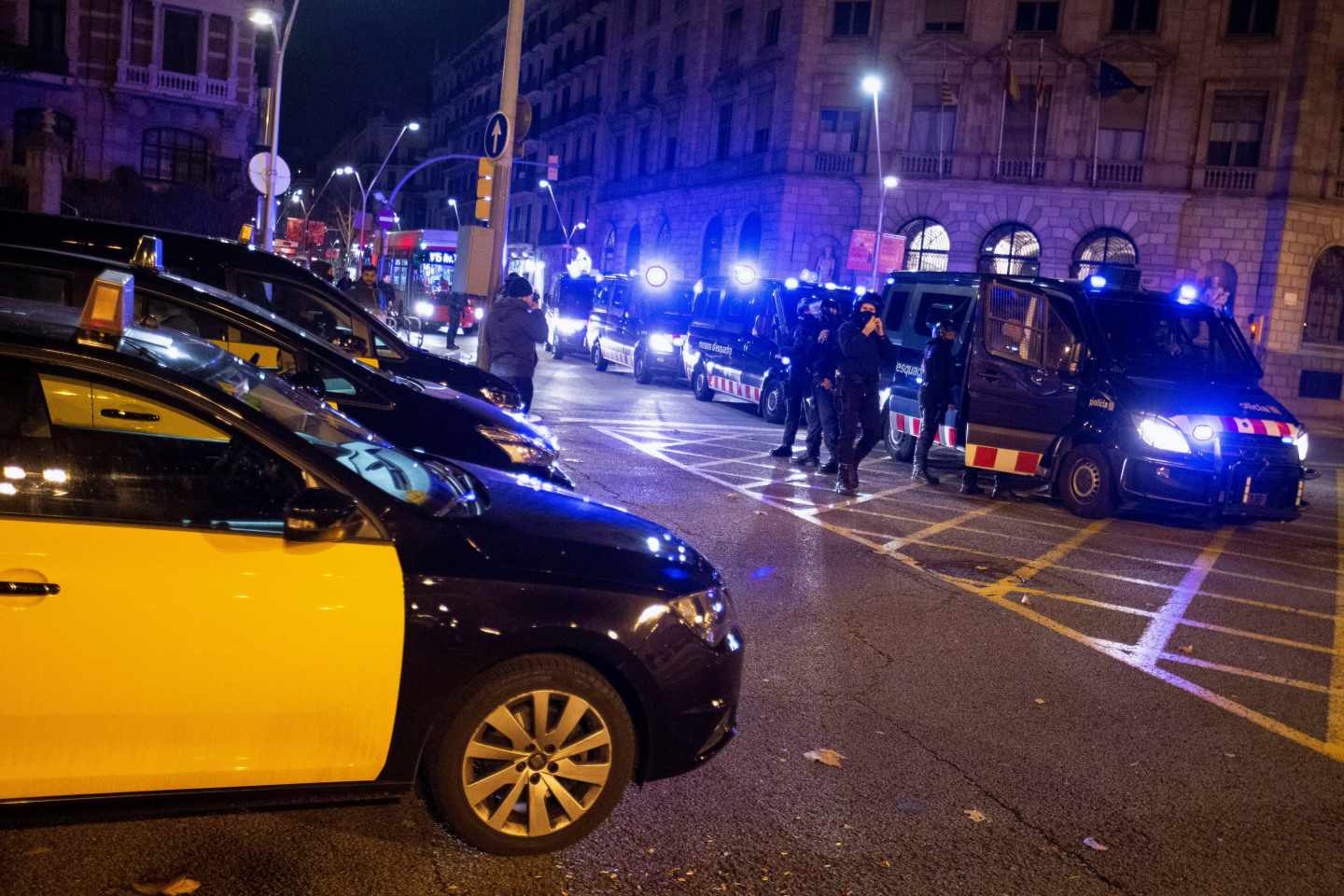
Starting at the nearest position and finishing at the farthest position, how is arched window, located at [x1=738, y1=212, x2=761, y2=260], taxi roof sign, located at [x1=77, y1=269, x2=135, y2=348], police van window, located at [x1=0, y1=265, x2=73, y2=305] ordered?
taxi roof sign, located at [x1=77, y1=269, x2=135, y2=348], police van window, located at [x1=0, y1=265, x2=73, y2=305], arched window, located at [x1=738, y1=212, x2=761, y2=260]

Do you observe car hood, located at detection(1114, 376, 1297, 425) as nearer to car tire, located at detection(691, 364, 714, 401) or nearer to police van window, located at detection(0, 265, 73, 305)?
police van window, located at detection(0, 265, 73, 305)

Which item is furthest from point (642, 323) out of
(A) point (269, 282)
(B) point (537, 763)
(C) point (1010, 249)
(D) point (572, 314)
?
(B) point (537, 763)

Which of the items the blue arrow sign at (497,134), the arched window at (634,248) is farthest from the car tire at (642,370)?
the arched window at (634,248)

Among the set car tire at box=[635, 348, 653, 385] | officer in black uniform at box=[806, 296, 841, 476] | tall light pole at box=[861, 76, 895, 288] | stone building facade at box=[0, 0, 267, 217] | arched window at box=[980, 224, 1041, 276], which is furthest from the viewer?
stone building facade at box=[0, 0, 267, 217]

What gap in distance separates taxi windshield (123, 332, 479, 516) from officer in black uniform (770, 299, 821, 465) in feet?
31.8

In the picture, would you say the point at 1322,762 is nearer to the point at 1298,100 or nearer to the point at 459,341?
the point at 459,341

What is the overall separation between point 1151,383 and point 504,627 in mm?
9206

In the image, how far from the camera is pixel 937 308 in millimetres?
13773

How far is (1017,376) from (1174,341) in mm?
1655

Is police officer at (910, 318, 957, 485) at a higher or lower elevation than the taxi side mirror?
higher

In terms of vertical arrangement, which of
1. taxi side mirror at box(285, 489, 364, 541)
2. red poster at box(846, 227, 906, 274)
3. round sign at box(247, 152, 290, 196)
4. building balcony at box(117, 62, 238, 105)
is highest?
building balcony at box(117, 62, 238, 105)

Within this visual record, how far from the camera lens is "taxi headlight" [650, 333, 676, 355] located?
23.7 metres

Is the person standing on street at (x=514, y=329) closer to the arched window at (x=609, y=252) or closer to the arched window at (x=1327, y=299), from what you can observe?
the arched window at (x=1327, y=299)

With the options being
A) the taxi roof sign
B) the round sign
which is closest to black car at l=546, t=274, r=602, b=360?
the round sign
